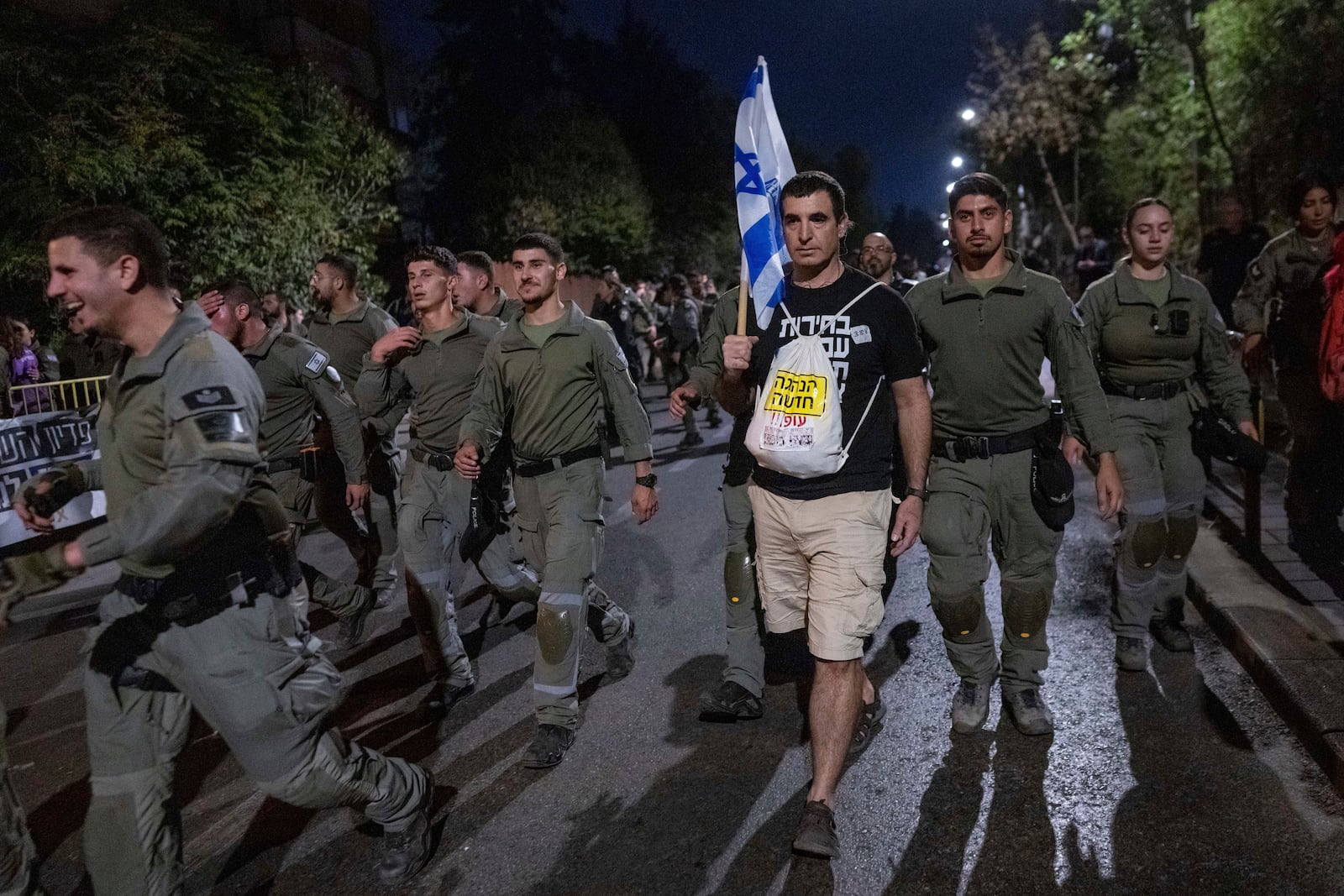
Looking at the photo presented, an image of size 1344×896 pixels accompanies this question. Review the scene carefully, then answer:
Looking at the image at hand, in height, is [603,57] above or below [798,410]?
above

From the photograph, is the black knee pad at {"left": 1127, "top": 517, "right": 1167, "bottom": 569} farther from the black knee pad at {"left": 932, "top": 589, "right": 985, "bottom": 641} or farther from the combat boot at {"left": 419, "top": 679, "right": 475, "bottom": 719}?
the combat boot at {"left": 419, "top": 679, "right": 475, "bottom": 719}

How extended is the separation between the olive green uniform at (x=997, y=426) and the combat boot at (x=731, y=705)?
88 cm

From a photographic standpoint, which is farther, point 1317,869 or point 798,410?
point 798,410

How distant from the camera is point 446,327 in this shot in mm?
5227

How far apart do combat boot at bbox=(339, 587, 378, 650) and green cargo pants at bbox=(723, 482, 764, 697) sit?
2300 millimetres

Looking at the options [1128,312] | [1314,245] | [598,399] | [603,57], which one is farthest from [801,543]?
[603,57]

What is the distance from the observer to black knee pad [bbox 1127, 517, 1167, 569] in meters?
4.70

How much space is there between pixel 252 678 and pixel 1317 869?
10.5 ft

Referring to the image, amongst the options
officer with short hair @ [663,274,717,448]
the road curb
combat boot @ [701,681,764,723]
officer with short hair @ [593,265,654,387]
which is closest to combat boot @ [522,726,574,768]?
combat boot @ [701,681,764,723]

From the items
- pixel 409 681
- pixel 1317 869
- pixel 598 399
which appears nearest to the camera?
pixel 1317 869

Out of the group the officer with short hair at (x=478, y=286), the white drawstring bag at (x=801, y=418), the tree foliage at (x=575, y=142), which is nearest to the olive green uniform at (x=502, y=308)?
the officer with short hair at (x=478, y=286)

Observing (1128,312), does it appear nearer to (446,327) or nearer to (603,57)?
(446,327)

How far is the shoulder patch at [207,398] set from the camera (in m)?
2.62

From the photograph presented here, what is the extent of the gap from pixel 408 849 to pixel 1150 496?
140 inches
